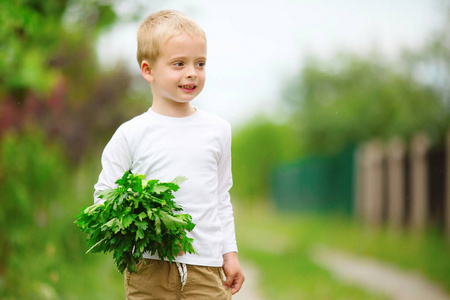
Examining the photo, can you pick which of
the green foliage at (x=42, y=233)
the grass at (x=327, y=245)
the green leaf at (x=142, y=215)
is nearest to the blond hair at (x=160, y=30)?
the green leaf at (x=142, y=215)

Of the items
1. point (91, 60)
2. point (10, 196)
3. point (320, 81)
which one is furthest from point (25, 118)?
point (320, 81)

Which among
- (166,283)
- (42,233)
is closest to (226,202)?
(166,283)

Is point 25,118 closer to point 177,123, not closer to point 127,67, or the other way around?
point 127,67

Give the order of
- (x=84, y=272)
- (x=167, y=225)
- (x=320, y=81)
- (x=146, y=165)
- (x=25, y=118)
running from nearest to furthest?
(x=167, y=225) < (x=146, y=165) < (x=84, y=272) < (x=25, y=118) < (x=320, y=81)

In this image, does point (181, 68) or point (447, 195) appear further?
point (447, 195)

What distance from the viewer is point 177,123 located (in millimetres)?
2752

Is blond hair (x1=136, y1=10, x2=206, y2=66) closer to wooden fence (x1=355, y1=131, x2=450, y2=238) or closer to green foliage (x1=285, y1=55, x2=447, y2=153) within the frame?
wooden fence (x1=355, y1=131, x2=450, y2=238)

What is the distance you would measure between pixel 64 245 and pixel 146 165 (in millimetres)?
3764

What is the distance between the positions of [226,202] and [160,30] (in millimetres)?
788

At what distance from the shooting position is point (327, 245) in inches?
471

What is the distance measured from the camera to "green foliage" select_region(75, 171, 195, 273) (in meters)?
2.43

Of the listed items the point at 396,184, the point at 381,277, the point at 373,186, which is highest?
the point at 396,184

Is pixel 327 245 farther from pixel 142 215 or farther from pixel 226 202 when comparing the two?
pixel 142 215

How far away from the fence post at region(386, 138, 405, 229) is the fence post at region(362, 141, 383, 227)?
0.37 meters
